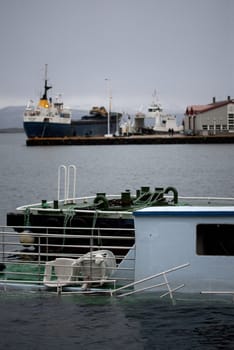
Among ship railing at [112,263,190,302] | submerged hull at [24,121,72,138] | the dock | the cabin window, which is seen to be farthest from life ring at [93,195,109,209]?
submerged hull at [24,121,72,138]

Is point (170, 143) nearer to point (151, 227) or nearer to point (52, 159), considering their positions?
point (52, 159)

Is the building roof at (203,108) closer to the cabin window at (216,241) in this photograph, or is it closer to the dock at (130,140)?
the dock at (130,140)

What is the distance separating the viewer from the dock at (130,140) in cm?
17712

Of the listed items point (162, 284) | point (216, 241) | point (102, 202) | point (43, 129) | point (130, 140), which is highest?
point (43, 129)

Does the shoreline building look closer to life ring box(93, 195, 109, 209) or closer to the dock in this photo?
the dock

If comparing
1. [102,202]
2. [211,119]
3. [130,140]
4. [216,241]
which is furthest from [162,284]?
[130,140]

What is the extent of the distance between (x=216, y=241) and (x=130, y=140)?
575 ft

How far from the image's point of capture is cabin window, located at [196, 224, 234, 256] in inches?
736

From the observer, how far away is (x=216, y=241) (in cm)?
1878

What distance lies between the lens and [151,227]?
1867cm

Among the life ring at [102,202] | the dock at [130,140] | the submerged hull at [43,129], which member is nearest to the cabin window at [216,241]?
the life ring at [102,202]

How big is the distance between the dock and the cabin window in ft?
514

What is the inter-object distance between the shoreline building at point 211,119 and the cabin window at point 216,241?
519 ft

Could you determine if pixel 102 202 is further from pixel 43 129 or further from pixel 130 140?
pixel 130 140
